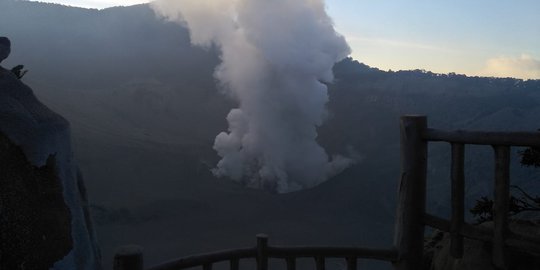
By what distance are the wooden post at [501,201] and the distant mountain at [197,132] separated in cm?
1182

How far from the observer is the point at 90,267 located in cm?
505

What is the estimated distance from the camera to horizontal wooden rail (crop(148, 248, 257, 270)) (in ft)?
10.6

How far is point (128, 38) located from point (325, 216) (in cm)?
5190

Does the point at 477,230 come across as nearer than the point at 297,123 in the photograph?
Yes

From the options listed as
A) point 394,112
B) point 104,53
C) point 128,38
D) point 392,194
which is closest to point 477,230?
point 392,194

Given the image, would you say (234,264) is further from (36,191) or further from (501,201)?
(36,191)

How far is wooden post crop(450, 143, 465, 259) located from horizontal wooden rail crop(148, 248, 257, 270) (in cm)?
133

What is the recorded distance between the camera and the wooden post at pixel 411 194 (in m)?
3.82

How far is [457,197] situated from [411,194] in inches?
16.9

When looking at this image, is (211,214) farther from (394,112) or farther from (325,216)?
(394,112)

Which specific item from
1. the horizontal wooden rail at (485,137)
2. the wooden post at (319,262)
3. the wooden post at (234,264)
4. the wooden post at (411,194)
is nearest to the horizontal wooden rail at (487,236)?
the wooden post at (411,194)

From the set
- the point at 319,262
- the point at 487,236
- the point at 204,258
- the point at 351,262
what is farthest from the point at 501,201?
the point at 204,258

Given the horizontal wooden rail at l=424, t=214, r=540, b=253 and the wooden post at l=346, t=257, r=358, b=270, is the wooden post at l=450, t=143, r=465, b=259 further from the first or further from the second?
the wooden post at l=346, t=257, r=358, b=270

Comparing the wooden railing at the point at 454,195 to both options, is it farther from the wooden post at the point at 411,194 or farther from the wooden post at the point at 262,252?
the wooden post at the point at 262,252
